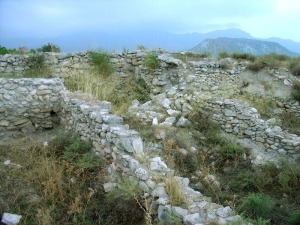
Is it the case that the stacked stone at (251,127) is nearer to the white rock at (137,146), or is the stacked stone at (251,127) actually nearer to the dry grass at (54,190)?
the white rock at (137,146)

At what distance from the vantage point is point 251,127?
8.39m

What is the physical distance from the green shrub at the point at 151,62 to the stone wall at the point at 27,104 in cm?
403

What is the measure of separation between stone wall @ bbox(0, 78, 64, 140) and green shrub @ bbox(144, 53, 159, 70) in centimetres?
403

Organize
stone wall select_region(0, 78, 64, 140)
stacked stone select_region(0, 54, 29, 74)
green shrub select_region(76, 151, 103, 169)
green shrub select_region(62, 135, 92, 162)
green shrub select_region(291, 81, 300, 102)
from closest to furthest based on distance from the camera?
green shrub select_region(76, 151, 103, 169) < green shrub select_region(62, 135, 92, 162) < stone wall select_region(0, 78, 64, 140) < green shrub select_region(291, 81, 300, 102) < stacked stone select_region(0, 54, 29, 74)

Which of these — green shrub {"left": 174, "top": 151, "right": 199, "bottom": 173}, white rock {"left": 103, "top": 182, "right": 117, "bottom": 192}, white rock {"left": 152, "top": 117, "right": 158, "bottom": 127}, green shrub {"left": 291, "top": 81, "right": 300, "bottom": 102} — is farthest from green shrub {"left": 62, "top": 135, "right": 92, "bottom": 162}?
green shrub {"left": 291, "top": 81, "right": 300, "bottom": 102}

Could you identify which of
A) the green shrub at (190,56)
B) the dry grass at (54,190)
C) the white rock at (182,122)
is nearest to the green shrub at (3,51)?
the green shrub at (190,56)

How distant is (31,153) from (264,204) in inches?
174

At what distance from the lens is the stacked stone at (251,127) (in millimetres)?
7704

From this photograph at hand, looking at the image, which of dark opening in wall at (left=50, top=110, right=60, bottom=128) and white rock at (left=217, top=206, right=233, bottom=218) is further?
dark opening in wall at (left=50, top=110, right=60, bottom=128)

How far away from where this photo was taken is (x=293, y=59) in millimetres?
12477

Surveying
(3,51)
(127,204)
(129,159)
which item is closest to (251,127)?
(129,159)

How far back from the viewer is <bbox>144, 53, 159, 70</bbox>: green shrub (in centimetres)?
1178

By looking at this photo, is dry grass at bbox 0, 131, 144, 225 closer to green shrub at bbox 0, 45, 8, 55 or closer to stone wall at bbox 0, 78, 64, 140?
stone wall at bbox 0, 78, 64, 140

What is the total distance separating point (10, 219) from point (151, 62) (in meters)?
8.00
